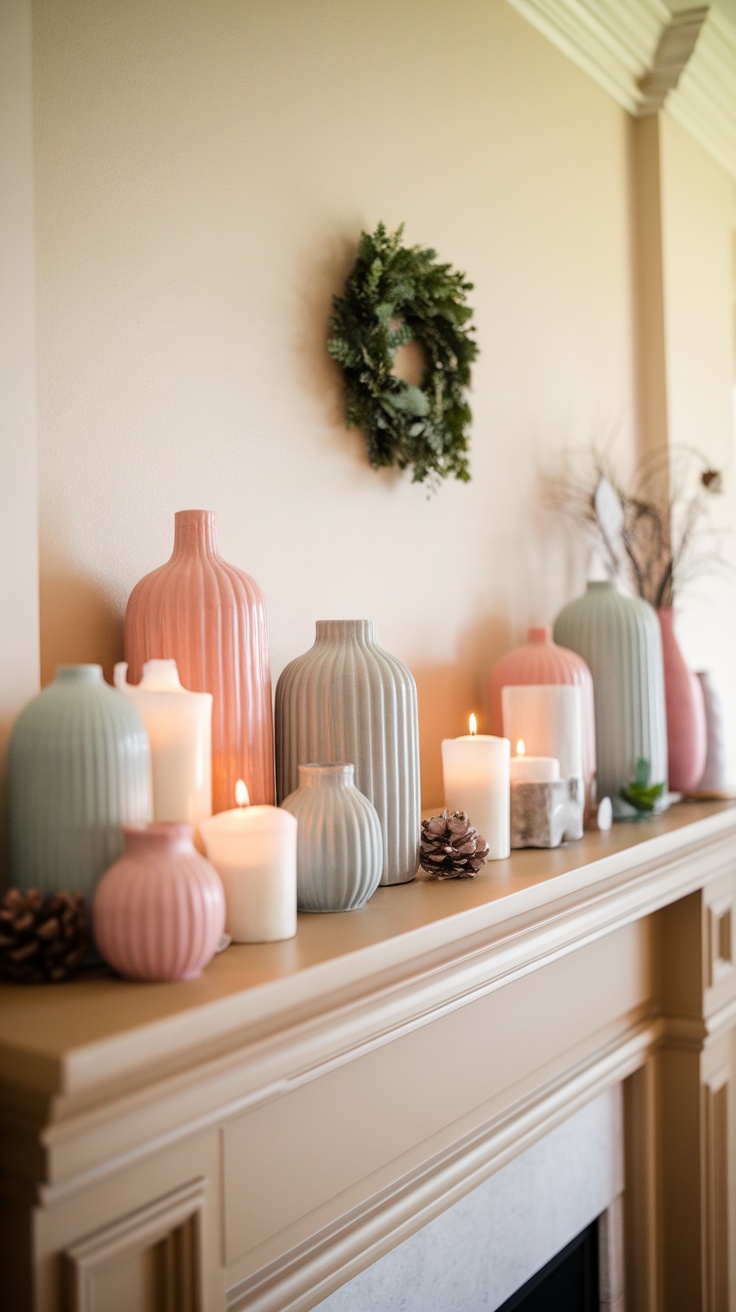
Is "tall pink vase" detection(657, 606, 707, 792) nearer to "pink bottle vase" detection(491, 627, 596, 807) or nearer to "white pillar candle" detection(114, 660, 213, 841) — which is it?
"pink bottle vase" detection(491, 627, 596, 807)

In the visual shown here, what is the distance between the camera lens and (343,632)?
110 cm

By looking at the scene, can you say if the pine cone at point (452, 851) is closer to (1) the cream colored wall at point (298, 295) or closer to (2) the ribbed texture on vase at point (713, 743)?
(1) the cream colored wall at point (298, 295)

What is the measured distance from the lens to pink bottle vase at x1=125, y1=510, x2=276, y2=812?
983 millimetres

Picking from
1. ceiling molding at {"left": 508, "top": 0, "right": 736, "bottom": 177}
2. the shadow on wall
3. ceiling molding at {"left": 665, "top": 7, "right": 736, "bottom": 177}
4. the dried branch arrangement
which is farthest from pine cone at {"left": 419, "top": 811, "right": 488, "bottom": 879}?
ceiling molding at {"left": 665, "top": 7, "right": 736, "bottom": 177}

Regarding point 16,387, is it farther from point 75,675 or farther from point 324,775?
point 324,775

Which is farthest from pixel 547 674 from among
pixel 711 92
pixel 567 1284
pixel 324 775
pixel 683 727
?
pixel 711 92

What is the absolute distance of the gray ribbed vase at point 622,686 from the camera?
1.57 metres

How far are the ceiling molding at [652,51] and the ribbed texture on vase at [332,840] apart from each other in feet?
4.84

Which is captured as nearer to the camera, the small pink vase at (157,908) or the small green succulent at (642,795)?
the small pink vase at (157,908)

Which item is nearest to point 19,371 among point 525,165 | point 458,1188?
point 458,1188

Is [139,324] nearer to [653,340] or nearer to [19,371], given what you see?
[19,371]

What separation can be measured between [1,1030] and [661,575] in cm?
168

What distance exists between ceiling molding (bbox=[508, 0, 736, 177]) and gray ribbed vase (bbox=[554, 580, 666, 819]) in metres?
1.05

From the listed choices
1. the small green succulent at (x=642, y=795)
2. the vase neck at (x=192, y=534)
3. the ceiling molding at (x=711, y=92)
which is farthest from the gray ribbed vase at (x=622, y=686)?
the ceiling molding at (x=711, y=92)
